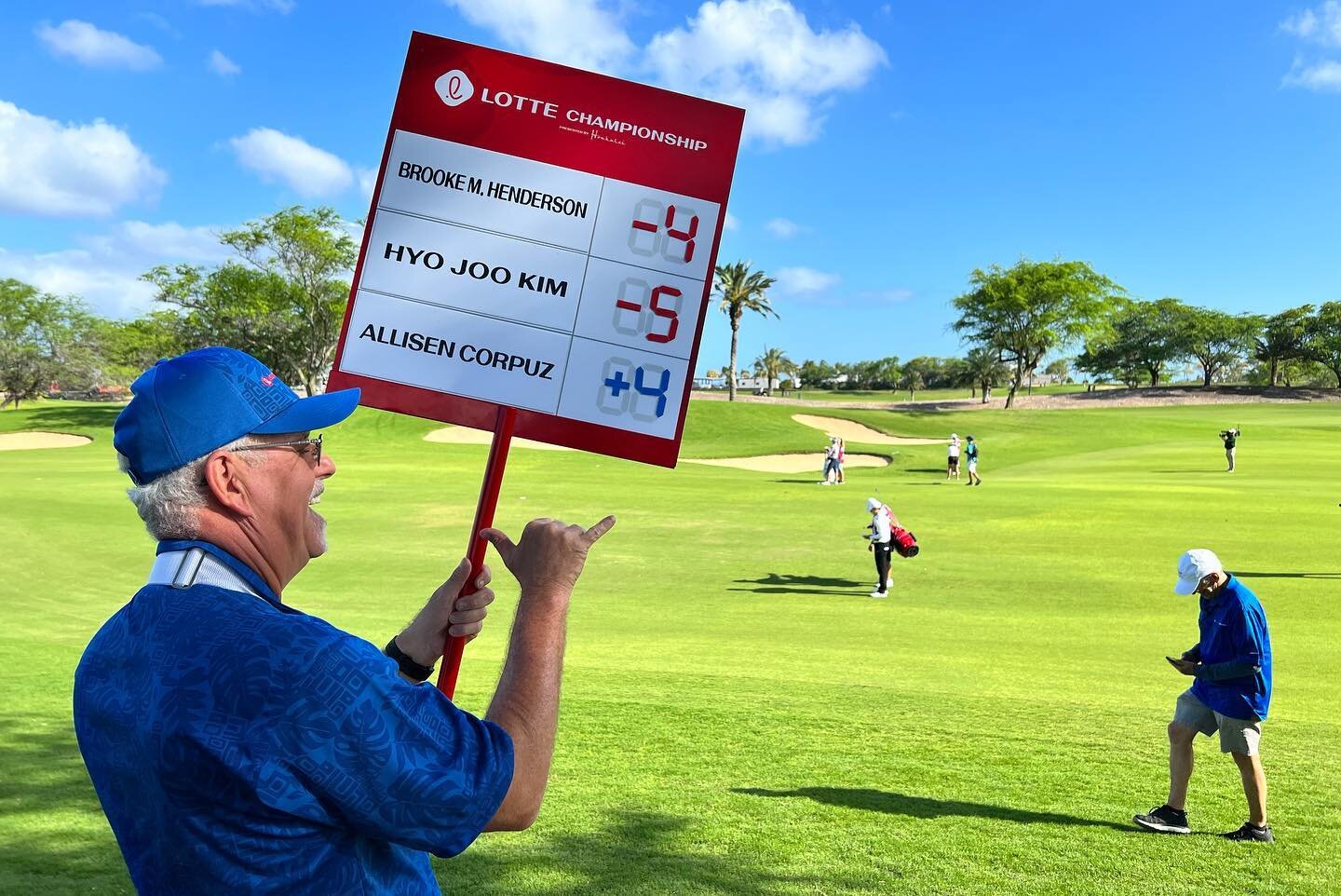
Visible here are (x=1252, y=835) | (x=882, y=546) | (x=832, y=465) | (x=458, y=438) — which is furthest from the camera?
(x=458, y=438)

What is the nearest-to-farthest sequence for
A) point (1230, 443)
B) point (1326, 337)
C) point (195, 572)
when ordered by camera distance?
point (195, 572) → point (1230, 443) → point (1326, 337)

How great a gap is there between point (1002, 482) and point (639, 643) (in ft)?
80.9

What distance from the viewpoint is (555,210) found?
3455 mm

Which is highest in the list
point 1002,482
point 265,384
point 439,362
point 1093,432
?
point 1093,432

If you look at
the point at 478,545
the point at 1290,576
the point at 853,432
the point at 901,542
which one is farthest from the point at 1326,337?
the point at 478,545

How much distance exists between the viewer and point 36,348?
3413 inches

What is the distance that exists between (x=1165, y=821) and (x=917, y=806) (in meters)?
1.63

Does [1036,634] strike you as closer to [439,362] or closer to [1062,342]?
[439,362]

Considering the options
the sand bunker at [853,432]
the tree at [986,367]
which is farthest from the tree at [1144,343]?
the sand bunker at [853,432]

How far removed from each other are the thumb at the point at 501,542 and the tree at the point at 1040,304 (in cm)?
9187

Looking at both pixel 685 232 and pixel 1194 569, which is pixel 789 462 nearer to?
pixel 1194 569

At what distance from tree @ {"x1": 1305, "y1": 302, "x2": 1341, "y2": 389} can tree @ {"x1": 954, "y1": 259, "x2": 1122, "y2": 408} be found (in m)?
25.9

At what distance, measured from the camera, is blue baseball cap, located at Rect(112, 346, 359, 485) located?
86.4 inches

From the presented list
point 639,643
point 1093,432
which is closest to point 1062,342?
point 1093,432
